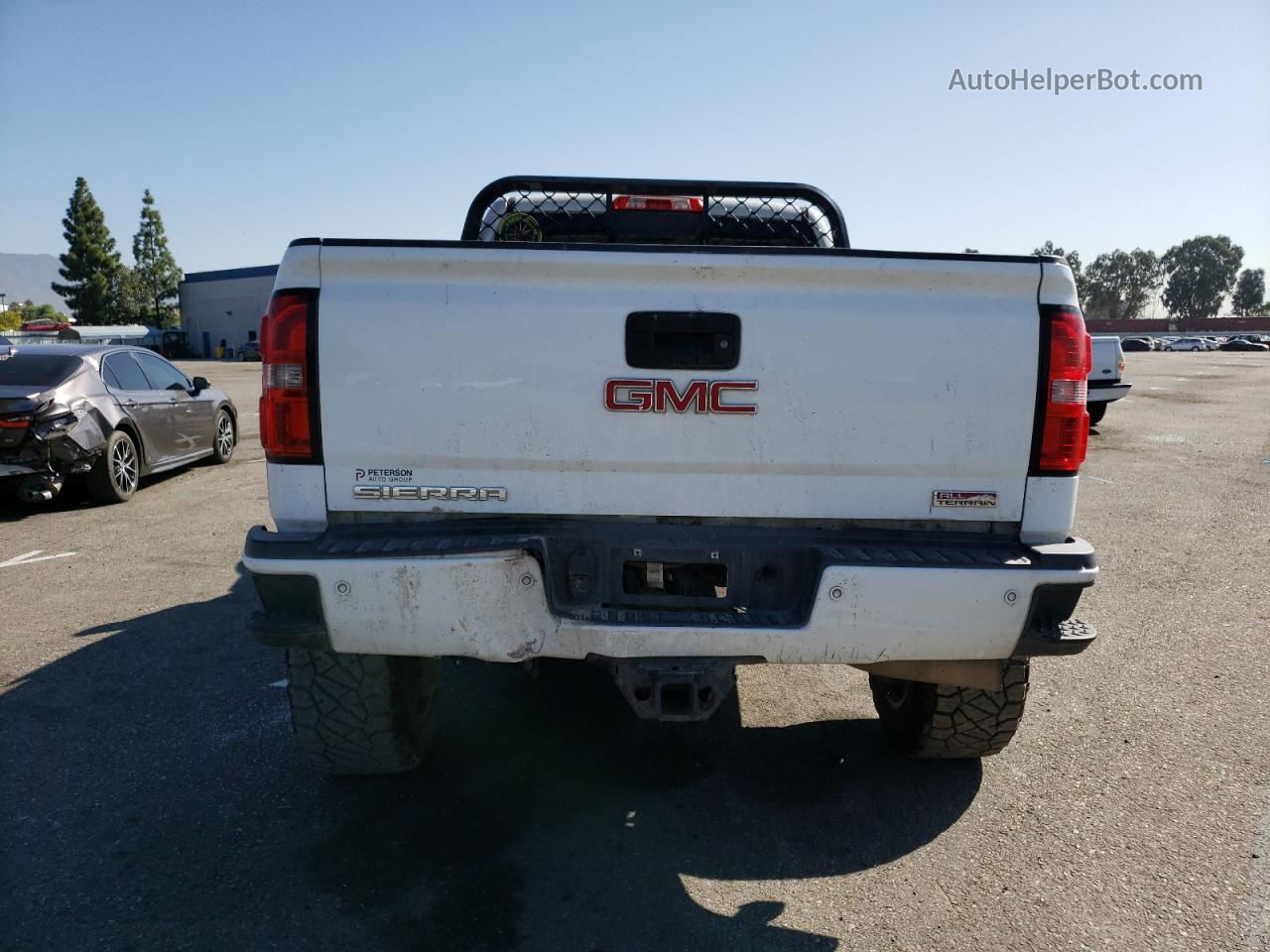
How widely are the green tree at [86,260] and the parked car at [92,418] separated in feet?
251

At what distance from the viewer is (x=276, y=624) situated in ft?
8.43

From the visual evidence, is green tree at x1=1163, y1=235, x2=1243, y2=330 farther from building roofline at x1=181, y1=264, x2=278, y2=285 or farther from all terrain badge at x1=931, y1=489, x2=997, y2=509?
all terrain badge at x1=931, y1=489, x2=997, y2=509

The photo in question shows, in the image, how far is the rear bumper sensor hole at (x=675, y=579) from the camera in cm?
273

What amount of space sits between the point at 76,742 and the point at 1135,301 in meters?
159

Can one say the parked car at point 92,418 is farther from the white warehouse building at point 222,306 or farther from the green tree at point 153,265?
the green tree at point 153,265

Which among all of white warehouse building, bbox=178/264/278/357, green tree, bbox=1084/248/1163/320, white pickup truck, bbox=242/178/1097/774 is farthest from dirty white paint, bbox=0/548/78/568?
green tree, bbox=1084/248/1163/320

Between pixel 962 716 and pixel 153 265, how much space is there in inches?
3663

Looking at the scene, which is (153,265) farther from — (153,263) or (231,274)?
(231,274)

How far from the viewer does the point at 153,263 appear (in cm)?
8156

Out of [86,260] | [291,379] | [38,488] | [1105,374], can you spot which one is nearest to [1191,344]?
[1105,374]

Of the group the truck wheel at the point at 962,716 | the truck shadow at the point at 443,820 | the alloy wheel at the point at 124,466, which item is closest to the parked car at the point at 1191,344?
the alloy wheel at the point at 124,466

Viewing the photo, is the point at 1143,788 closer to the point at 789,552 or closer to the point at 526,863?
the point at 789,552

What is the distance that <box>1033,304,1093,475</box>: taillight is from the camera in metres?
2.61

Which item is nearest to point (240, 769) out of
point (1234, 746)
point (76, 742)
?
point (76, 742)
